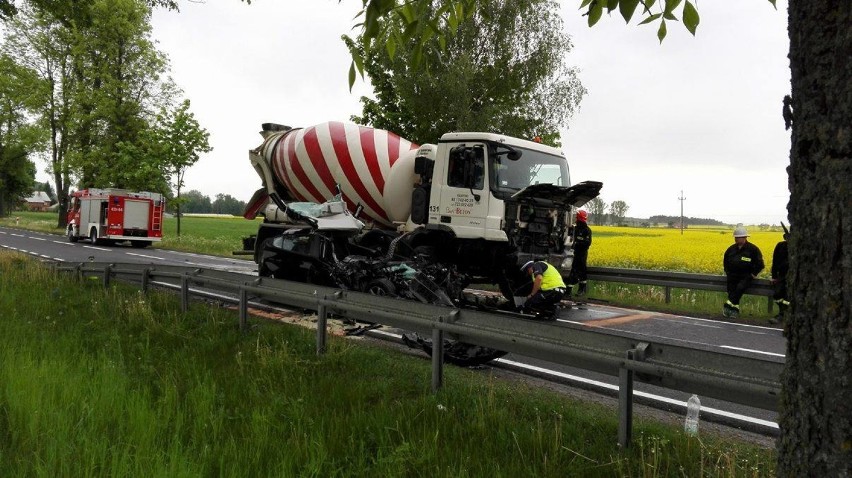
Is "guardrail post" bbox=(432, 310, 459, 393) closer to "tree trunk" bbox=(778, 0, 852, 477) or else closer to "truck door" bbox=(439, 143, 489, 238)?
"tree trunk" bbox=(778, 0, 852, 477)

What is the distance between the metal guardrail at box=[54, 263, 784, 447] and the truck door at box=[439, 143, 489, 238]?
112 inches

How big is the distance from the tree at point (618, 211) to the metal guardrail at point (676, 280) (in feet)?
156

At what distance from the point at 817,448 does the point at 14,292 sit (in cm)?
978

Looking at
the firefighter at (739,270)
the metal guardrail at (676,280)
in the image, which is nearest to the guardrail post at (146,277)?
the metal guardrail at (676,280)

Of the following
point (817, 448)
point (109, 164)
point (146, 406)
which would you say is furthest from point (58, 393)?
point (109, 164)

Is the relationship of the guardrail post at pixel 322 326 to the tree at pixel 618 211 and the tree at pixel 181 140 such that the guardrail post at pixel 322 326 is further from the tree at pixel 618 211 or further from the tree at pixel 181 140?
the tree at pixel 618 211

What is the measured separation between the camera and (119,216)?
25.9 metres

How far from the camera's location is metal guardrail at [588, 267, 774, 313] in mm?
9773

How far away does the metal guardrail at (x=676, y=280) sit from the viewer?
9.77 metres

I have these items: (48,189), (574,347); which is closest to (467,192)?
(574,347)

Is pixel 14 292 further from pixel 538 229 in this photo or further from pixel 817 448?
pixel 817 448

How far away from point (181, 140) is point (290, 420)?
82.7 feet

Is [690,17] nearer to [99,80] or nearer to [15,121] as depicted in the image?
[99,80]

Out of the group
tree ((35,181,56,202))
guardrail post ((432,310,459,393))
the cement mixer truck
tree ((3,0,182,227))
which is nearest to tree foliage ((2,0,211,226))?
tree ((3,0,182,227))
